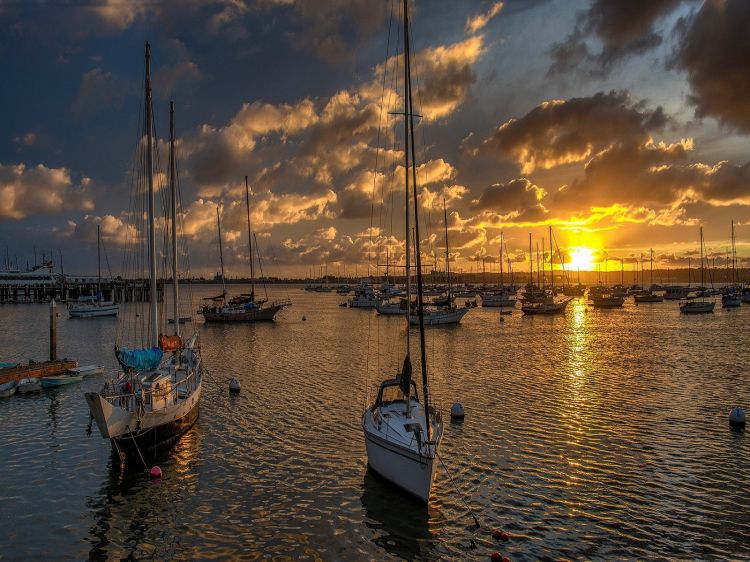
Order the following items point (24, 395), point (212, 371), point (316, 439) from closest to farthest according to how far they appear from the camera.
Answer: point (316, 439) → point (24, 395) → point (212, 371)

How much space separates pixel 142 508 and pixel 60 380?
2154 centimetres

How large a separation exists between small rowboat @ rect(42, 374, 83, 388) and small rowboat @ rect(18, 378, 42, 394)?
756mm

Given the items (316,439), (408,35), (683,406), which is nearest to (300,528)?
(316,439)

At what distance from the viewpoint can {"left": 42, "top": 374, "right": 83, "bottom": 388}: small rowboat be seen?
108 feet

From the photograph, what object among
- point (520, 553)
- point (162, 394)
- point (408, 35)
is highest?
point (408, 35)

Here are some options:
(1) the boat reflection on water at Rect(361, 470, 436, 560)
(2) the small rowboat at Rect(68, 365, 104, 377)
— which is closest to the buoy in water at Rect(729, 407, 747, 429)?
(1) the boat reflection on water at Rect(361, 470, 436, 560)

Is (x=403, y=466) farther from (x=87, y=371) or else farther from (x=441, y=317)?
(x=441, y=317)

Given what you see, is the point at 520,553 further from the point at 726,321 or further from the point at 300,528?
the point at 726,321

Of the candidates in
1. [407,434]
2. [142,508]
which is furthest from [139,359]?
[407,434]

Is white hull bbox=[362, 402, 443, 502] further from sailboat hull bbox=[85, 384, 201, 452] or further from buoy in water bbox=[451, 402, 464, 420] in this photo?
sailboat hull bbox=[85, 384, 201, 452]

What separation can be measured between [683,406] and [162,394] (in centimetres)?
2596

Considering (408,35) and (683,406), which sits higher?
(408,35)

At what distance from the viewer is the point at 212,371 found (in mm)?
40312

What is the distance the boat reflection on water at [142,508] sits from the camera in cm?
1407
